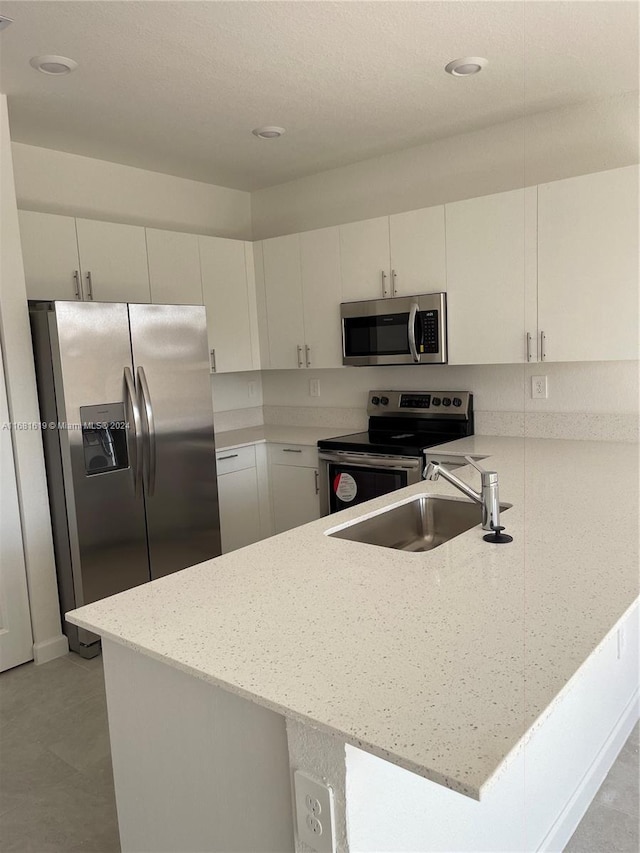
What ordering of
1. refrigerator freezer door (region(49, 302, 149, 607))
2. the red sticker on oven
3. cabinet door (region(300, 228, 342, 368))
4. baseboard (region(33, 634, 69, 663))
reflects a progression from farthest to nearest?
cabinet door (region(300, 228, 342, 368))
the red sticker on oven
baseboard (region(33, 634, 69, 663))
refrigerator freezer door (region(49, 302, 149, 607))

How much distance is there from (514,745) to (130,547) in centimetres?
265

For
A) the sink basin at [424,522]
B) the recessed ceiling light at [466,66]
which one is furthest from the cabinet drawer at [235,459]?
the recessed ceiling light at [466,66]

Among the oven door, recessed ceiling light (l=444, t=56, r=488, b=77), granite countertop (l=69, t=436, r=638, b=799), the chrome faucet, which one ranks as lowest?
the oven door

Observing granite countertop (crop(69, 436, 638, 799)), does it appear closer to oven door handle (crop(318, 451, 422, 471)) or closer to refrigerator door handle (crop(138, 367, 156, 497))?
oven door handle (crop(318, 451, 422, 471))

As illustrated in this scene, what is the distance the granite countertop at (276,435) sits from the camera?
13.2 feet

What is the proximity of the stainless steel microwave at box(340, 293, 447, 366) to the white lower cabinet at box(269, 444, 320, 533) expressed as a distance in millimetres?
649

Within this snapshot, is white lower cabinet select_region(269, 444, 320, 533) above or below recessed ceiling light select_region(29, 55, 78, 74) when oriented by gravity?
below

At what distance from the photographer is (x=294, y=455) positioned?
13.3 ft

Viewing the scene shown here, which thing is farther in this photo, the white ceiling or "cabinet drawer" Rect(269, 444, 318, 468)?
"cabinet drawer" Rect(269, 444, 318, 468)

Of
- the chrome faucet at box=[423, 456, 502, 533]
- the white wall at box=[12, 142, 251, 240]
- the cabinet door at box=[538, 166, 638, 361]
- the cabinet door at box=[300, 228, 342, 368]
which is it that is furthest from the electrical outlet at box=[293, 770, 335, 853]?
the white wall at box=[12, 142, 251, 240]

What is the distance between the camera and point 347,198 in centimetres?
420

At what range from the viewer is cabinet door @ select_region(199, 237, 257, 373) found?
4066 millimetres

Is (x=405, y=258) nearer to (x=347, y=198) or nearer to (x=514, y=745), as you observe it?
(x=347, y=198)

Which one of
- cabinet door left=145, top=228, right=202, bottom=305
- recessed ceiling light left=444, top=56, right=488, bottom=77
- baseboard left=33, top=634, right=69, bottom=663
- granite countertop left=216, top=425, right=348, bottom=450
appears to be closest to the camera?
recessed ceiling light left=444, top=56, right=488, bottom=77
